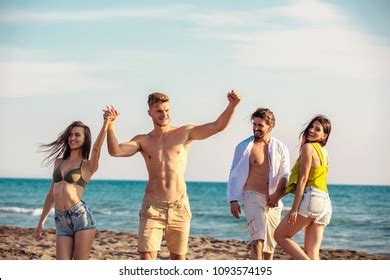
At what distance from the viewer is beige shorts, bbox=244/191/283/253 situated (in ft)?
26.6

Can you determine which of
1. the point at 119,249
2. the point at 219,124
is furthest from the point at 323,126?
the point at 119,249

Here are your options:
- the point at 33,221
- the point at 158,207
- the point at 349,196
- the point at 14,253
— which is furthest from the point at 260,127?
the point at 349,196

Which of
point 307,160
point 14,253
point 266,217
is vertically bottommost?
point 14,253

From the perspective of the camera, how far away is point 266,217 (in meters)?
8.14

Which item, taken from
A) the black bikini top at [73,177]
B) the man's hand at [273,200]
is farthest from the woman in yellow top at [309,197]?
the black bikini top at [73,177]

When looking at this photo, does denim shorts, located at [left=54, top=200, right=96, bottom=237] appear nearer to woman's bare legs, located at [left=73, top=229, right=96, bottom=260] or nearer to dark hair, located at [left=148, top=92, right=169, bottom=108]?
woman's bare legs, located at [left=73, top=229, right=96, bottom=260]

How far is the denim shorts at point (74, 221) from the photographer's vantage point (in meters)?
7.59

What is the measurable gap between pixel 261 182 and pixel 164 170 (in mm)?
978

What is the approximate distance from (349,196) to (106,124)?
95.7ft

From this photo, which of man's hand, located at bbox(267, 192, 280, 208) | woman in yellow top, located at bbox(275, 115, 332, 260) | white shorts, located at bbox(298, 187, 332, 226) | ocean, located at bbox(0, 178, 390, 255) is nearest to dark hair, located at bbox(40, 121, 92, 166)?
man's hand, located at bbox(267, 192, 280, 208)

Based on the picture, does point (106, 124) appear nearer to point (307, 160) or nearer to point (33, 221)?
point (307, 160)

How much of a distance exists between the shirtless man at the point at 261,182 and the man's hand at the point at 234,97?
0.61m

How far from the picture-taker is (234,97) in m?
7.50

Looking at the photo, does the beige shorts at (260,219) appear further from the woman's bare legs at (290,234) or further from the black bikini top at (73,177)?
the black bikini top at (73,177)
